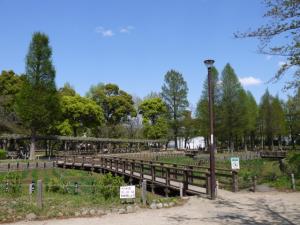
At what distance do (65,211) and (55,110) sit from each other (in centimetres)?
3475

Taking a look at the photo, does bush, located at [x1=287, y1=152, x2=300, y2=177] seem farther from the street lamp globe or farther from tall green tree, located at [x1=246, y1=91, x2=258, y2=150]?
tall green tree, located at [x1=246, y1=91, x2=258, y2=150]

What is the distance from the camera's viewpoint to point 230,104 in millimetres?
60312

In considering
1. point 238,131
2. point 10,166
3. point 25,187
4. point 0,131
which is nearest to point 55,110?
point 0,131

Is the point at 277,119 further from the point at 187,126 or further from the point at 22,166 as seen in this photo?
the point at 22,166

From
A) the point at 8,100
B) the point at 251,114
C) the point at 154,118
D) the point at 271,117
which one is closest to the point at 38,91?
the point at 8,100

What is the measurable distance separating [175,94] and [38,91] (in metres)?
31.6

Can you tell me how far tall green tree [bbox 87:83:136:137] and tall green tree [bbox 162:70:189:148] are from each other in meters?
10.0

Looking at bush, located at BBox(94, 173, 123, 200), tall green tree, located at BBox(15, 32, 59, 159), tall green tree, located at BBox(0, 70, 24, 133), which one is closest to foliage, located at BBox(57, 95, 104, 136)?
tall green tree, located at BBox(0, 70, 24, 133)

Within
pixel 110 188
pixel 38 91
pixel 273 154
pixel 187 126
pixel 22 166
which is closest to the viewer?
pixel 110 188

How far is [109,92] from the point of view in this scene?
7944 cm

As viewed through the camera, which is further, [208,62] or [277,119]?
[277,119]

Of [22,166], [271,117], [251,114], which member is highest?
[251,114]

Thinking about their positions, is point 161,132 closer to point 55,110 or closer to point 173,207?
point 55,110

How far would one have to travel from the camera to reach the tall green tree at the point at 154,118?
72.1 m
